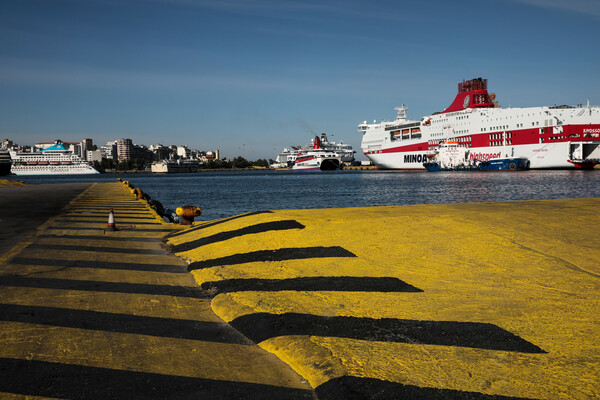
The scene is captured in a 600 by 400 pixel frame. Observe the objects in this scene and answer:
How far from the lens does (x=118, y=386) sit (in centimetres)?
346

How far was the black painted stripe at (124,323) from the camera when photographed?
4.67m

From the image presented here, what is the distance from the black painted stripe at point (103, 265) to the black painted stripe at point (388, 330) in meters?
3.32

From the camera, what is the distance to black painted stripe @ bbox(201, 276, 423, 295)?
Answer: 5.68 meters

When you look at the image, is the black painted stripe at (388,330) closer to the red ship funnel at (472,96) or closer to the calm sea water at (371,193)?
the calm sea water at (371,193)

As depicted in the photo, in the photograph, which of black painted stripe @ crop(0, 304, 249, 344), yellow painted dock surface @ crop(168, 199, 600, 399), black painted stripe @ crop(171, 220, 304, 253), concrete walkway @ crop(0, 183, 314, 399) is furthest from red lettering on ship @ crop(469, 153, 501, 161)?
black painted stripe @ crop(0, 304, 249, 344)

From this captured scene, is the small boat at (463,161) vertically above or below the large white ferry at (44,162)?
below

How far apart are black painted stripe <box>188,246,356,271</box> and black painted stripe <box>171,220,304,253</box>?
103cm

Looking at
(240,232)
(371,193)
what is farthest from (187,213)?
(371,193)

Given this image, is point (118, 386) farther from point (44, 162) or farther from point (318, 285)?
point (44, 162)

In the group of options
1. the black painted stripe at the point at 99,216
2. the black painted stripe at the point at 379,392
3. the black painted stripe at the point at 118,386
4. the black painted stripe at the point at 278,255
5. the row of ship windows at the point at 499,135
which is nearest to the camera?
the black painted stripe at the point at 379,392

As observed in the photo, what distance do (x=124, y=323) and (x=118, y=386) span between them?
1590 millimetres

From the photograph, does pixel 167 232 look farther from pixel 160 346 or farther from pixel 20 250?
pixel 160 346

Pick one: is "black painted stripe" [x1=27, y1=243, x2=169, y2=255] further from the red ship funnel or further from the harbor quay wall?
the red ship funnel

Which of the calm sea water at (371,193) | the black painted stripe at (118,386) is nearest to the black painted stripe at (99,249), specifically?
the black painted stripe at (118,386)
